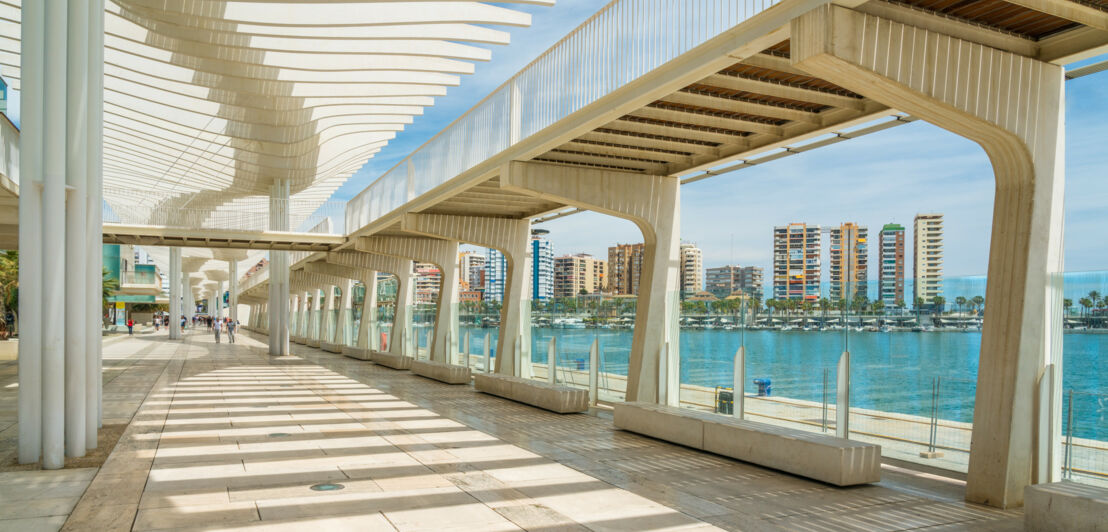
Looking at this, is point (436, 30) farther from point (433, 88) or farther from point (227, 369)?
point (227, 369)

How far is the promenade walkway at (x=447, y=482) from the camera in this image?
672 cm

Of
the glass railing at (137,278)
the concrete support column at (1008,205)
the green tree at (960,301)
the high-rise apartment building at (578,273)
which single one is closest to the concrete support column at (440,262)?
the green tree at (960,301)

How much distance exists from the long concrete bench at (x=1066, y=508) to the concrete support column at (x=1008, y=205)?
1048mm

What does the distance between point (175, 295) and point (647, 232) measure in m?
46.5

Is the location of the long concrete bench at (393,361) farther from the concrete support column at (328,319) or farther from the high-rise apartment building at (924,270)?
the concrete support column at (328,319)

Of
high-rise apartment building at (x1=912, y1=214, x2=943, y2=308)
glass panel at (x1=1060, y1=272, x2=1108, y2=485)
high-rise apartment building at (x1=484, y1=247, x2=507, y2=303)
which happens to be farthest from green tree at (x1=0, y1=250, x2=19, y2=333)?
high-rise apartment building at (x1=484, y1=247, x2=507, y2=303)

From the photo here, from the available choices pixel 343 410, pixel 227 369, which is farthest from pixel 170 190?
pixel 343 410

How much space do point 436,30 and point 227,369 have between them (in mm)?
14184

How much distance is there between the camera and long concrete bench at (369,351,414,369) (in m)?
24.4

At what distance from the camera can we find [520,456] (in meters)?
9.76

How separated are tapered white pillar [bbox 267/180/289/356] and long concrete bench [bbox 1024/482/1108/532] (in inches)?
1173

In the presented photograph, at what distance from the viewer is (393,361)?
24.9 meters

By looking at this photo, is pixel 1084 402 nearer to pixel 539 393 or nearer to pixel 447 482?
pixel 447 482

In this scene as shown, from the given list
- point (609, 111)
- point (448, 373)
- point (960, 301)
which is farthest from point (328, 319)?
point (960, 301)
